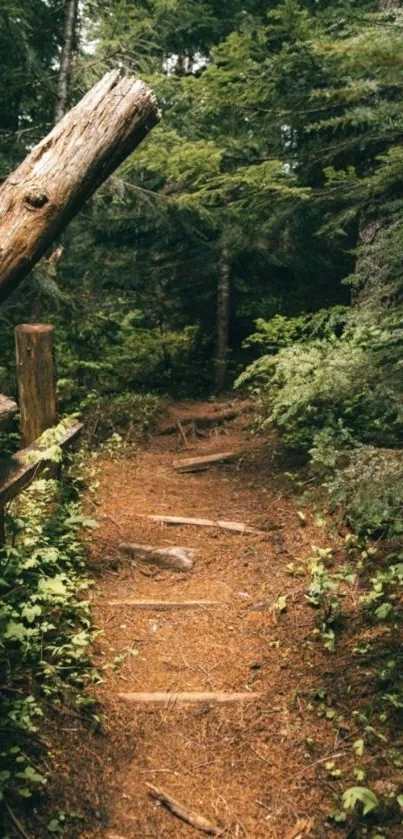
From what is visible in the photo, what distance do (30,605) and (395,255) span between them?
376 cm

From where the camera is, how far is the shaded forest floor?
11.9 feet

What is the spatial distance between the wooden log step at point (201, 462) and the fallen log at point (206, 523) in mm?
1805

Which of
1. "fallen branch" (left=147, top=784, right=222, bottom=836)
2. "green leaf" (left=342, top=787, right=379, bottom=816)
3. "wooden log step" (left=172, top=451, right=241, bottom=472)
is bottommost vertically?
"fallen branch" (left=147, top=784, right=222, bottom=836)

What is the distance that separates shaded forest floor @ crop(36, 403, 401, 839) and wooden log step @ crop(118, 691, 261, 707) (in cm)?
3

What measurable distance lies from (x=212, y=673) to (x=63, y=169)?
373cm

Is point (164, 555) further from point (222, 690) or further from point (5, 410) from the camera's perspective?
point (5, 410)

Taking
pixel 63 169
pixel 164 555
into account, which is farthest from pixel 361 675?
pixel 63 169

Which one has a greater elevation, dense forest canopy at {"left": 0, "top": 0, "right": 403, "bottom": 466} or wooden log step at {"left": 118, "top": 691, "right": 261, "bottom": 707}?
dense forest canopy at {"left": 0, "top": 0, "right": 403, "bottom": 466}

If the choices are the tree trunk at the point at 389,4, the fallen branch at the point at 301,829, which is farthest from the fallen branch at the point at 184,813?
the tree trunk at the point at 389,4

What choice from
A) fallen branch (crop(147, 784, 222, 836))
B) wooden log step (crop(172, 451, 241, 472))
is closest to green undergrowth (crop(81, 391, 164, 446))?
wooden log step (crop(172, 451, 241, 472))

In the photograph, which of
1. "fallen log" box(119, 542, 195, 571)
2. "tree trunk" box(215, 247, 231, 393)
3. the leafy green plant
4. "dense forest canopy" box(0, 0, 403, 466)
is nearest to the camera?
the leafy green plant

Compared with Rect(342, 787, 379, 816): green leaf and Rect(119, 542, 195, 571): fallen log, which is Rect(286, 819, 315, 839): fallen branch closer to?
Rect(342, 787, 379, 816): green leaf

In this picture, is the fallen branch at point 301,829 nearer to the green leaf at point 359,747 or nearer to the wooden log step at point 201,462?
the green leaf at point 359,747

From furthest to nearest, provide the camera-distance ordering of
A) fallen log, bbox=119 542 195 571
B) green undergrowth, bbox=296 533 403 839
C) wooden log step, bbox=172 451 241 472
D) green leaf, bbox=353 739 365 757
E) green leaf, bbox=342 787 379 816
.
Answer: wooden log step, bbox=172 451 241 472, fallen log, bbox=119 542 195 571, green leaf, bbox=353 739 365 757, green undergrowth, bbox=296 533 403 839, green leaf, bbox=342 787 379 816
